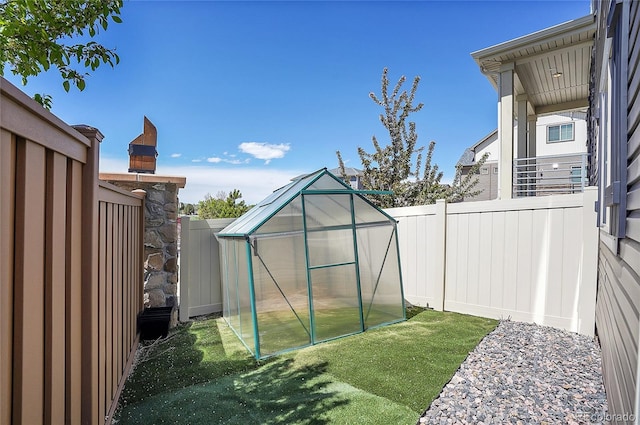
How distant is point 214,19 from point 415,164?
6.94 m

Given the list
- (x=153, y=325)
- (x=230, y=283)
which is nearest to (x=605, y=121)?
(x=230, y=283)

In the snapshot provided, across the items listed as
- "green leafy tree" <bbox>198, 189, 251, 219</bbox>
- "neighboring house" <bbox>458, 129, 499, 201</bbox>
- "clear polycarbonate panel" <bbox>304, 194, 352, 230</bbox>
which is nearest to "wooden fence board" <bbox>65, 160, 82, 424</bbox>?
"clear polycarbonate panel" <bbox>304, 194, 352, 230</bbox>

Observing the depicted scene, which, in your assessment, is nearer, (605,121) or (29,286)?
(29,286)

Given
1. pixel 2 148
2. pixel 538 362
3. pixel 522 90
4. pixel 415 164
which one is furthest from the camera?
pixel 415 164

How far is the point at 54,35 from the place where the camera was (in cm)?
245

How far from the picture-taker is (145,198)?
4.65 meters

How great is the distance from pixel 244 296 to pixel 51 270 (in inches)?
107

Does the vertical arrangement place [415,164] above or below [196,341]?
above

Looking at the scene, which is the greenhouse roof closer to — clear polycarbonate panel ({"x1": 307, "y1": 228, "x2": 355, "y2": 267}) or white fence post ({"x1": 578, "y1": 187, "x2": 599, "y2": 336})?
clear polycarbonate panel ({"x1": 307, "y1": 228, "x2": 355, "y2": 267})

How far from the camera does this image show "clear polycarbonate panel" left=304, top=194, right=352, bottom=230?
14.1 feet

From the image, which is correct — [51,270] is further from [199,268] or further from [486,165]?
[486,165]

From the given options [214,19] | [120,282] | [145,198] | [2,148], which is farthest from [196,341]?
[214,19]

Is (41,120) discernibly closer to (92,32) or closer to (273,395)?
(92,32)

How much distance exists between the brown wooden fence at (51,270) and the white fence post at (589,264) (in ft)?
16.2
